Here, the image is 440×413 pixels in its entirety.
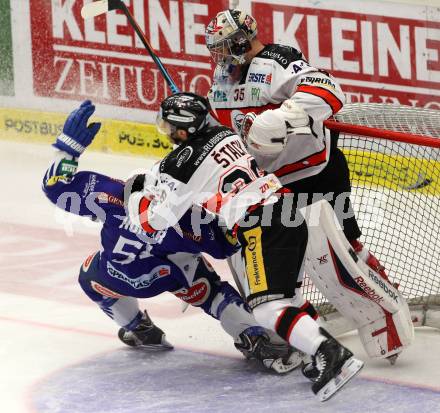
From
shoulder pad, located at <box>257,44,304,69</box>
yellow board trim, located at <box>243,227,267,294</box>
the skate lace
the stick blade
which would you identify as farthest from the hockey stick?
the skate lace

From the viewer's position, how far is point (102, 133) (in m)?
6.93

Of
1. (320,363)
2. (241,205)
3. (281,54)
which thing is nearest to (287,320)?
(320,363)

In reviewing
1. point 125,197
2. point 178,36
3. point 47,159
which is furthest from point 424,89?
point 125,197

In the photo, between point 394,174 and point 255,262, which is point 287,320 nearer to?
point 255,262

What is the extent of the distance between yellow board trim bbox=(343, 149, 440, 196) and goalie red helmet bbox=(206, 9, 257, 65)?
2.36 feet

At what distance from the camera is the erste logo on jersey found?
168 inches

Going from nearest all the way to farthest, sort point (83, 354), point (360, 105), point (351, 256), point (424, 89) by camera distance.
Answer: point (351, 256) < point (83, 354) < point (360, 105) < point (424, 89)

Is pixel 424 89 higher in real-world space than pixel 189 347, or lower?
higher

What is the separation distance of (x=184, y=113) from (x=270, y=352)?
875mm

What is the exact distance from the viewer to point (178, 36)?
22.1 ft

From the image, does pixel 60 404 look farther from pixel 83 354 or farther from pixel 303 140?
pixel 303 140

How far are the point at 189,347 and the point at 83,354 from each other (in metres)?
0.39

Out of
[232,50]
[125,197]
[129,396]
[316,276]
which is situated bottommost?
[129,396]

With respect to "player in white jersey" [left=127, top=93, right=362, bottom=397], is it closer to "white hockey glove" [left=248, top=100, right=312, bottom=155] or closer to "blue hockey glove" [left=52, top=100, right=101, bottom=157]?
"white hockey glove" [left=248, top=100, right=312, bottom=155]
